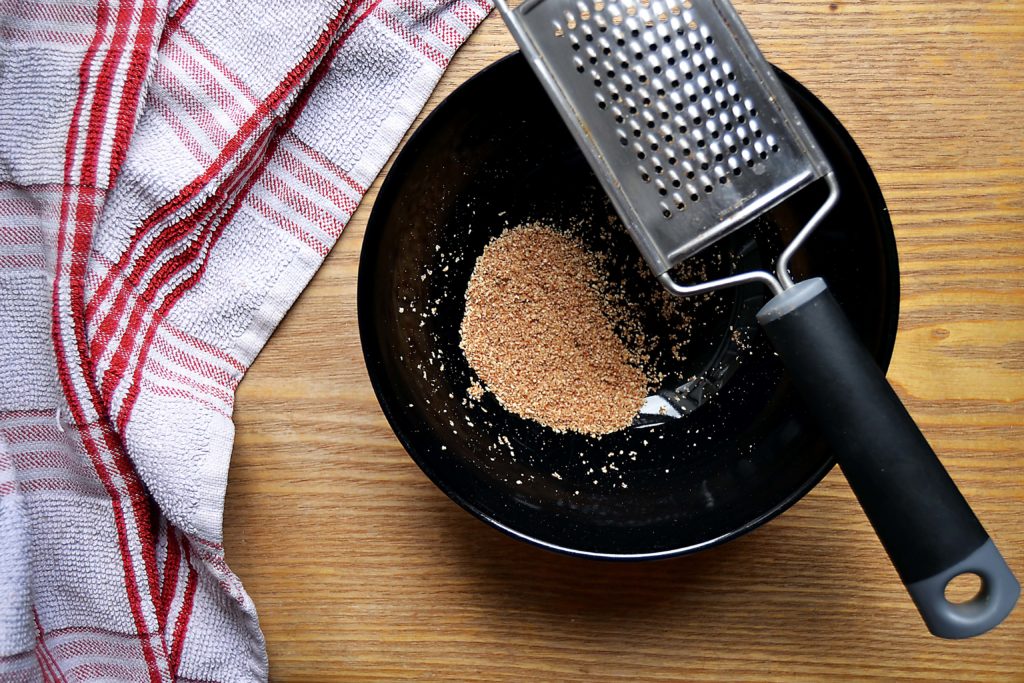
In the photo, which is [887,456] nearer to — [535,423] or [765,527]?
[765,527]

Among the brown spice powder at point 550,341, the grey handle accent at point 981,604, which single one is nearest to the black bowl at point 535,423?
the brown spice powder at point 550,341

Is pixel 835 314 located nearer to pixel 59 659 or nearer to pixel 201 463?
pixel 201 463

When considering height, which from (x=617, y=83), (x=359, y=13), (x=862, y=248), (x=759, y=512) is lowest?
(x=759, y=512)

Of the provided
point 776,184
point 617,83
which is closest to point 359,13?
point 617,83

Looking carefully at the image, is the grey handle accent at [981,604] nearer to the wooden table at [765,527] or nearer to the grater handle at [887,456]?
the grater handle at [887,456]

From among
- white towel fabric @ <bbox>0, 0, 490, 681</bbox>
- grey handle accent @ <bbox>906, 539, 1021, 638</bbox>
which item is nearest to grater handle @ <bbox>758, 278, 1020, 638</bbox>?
grey handle accent @ <bbox>906, 539, 1021, 638</bbox>

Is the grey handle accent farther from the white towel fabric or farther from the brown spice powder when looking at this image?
the white towel fabric

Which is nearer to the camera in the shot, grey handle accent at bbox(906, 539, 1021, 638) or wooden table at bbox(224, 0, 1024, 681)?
grey handle accent at bbox(906, 539, 1021, 638)
